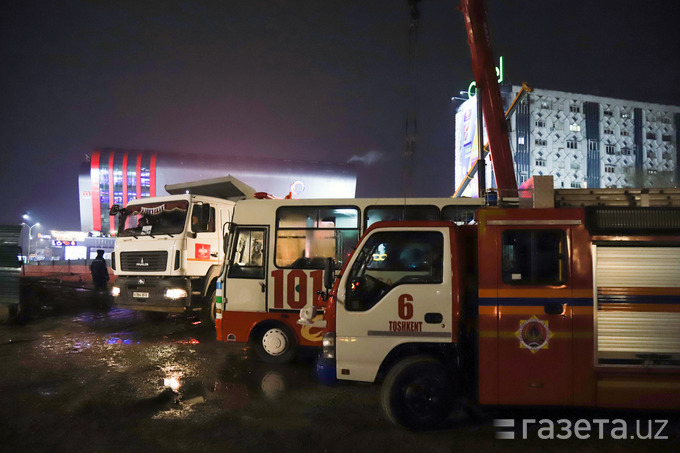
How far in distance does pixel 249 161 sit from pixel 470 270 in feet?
191

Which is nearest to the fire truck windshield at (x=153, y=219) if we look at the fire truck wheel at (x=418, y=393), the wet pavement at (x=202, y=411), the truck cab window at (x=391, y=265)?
the wet pavement at (x=202, y=411)

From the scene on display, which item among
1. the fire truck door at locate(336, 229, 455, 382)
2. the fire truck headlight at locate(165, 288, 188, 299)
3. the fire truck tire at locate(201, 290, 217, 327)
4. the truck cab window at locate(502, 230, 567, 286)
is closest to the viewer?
the truck cab window at locate(502, 230, 567, 286)

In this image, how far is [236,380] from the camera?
6344 mm

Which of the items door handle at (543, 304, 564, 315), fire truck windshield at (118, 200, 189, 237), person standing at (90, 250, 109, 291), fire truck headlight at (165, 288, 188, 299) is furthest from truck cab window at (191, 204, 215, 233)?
person standing at (90, 250, 109, 291)

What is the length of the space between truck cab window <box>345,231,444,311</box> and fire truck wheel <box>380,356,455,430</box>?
0.78 m

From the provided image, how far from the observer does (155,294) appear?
32.1 feet

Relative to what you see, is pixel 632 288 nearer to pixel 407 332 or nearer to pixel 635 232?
pixel 635 232

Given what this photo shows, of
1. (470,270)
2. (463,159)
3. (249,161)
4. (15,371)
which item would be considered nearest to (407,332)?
(470,270)

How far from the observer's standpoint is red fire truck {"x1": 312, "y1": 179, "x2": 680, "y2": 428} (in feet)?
13.4

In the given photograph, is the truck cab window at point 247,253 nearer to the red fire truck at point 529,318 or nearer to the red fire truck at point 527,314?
the red fire truck at point 527,314

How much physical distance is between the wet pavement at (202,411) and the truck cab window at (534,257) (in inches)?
67.9

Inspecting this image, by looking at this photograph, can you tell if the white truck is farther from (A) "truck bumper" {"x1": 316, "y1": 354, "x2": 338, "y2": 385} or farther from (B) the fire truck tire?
(A) "truck bumper" {"x1": 316, "y1": 354, "x2": 338, "y2": 385}

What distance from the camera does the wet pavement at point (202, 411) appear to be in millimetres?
4199

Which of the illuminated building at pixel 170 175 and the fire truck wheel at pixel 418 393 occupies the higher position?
the illuminated building at pixel 170 175
